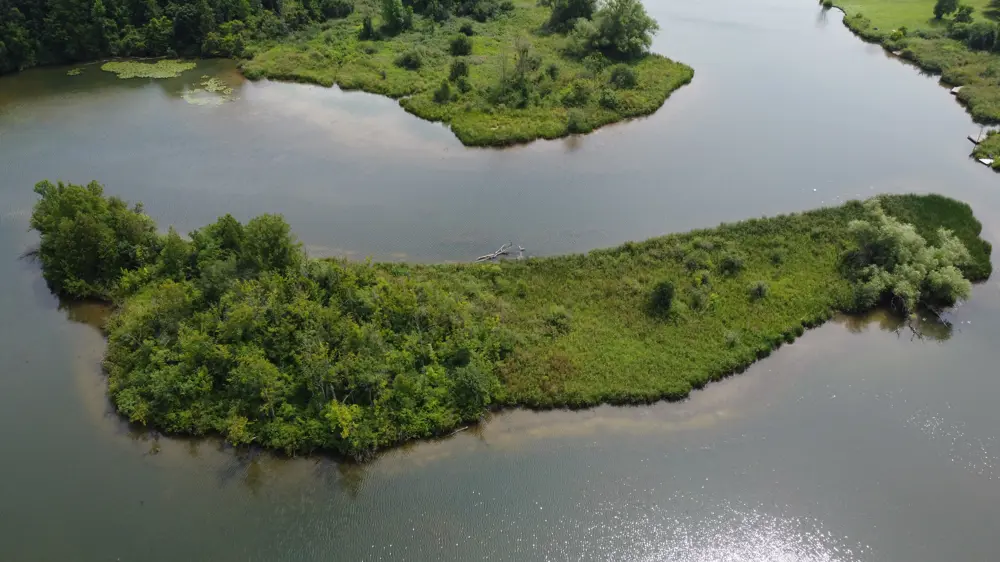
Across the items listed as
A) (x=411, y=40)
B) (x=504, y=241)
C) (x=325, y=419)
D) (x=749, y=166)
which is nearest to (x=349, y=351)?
(x=325, y=419)

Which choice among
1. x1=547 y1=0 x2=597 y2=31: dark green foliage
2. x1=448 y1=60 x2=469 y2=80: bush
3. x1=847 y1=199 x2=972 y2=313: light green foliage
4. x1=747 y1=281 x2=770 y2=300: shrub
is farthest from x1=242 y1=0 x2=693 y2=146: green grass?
x1=847 y1=199 x2=972 y2=313: light green foliage

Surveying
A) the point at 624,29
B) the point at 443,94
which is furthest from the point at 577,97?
the point at 624,29

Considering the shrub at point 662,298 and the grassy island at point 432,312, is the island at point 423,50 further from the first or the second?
the shrub at point 662,298

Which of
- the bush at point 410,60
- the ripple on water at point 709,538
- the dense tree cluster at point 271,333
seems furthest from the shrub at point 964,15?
the ripple on water at point 709,538

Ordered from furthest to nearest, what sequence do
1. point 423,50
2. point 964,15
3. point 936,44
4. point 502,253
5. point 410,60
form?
1. point 964,15
2. point 936,44
3. point 423,50
4. point 410,60
5. point 502,253

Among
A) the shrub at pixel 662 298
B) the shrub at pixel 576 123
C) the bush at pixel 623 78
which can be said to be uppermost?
the bush at pixel 623 78

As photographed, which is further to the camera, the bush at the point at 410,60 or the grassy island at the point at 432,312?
the bush at the point at 410,60

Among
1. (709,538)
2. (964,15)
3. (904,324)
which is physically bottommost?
(709,538)

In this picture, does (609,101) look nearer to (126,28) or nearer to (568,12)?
(568,12)
